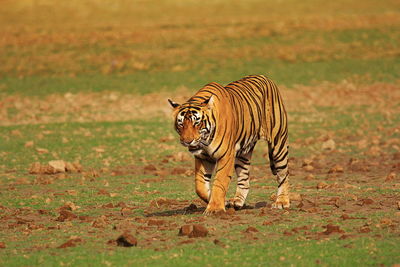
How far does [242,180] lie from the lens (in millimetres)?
11516

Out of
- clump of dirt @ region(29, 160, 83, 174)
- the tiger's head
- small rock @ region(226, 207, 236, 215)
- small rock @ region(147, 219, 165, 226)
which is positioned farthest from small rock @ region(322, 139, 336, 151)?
small rock @ region(147, 219, 165, 226)

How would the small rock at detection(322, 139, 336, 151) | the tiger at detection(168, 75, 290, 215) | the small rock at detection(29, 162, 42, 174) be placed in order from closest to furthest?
the tiger at detection(168, 75, 290, 215)
the small rock at detection(29, 162, 42, 174)
the small rock at detection(322, 139, 336, 151)

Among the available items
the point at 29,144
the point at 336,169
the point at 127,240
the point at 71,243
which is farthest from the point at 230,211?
the point at 29,144

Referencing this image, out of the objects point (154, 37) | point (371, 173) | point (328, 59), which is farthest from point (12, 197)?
point (154, 37)

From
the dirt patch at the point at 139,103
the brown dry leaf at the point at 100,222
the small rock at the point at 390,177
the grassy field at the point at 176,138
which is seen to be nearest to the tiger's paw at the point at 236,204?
the grassy field at the point at 176,138

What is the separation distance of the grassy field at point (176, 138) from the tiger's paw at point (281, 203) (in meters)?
0.15

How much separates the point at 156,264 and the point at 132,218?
257 centimetres

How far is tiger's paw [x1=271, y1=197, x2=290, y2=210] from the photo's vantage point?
11.1 metres

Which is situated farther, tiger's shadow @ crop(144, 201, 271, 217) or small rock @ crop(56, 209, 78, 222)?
tiger's shadow @ crop(144, 201, 271, 217)

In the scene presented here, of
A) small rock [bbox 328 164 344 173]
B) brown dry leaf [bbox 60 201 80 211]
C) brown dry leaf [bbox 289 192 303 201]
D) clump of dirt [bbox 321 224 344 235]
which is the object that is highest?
clump of dirt [bbox 321 224 344 235]

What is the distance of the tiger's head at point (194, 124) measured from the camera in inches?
389

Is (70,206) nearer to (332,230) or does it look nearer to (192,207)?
(192,207)

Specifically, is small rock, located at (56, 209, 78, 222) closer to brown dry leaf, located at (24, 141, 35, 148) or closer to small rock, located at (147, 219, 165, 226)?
small rock, located at (147, 219, 165, 226)

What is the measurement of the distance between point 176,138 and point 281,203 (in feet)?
30.1
